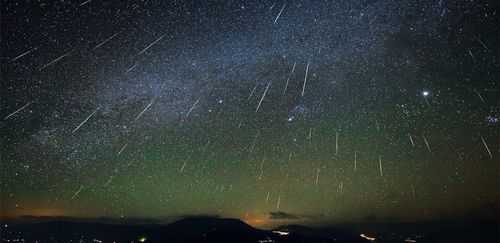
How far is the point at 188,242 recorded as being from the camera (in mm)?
196250

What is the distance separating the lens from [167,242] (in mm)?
184875

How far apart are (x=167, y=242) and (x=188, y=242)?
15609 mm
